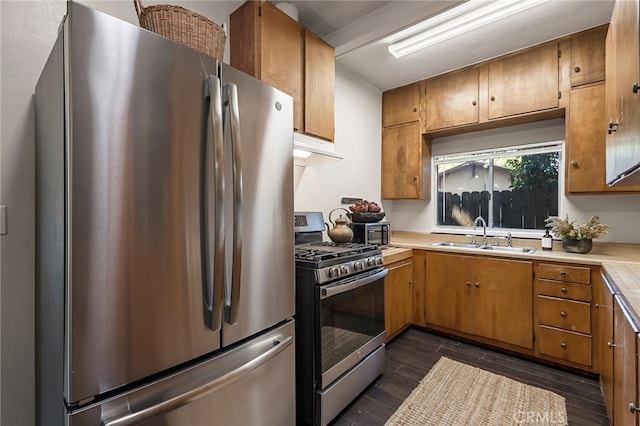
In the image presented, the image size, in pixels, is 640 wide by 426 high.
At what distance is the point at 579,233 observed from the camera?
2439 millimetres

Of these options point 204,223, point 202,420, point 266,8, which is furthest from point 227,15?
point 202,420

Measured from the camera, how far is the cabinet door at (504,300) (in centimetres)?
245

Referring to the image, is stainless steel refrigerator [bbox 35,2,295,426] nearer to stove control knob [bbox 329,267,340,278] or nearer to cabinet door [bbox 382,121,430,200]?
stove control knob [bbox 329,267,340,278]

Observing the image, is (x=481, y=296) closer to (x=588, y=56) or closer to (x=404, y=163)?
(x=404, y=163)

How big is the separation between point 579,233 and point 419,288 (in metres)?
1.40

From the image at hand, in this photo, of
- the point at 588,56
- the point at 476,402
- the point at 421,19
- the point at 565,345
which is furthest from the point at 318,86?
the point at 565,345

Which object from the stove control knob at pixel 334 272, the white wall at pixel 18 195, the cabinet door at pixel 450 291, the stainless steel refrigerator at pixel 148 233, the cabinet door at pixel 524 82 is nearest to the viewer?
the stainless steel refrigerator at pixel 148 233

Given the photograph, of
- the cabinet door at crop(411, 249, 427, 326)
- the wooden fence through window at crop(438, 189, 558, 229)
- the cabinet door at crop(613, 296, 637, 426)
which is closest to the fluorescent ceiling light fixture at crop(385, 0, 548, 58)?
the wooden fence through window at crop(438, 189, 558, 229)

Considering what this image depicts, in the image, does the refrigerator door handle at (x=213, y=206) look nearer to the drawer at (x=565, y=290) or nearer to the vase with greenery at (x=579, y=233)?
the drawer at (x=565, y=290)

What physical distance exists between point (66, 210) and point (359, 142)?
2.89 meters

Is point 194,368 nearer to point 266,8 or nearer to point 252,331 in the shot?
point 252,331

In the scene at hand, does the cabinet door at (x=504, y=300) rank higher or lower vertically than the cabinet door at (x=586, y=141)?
lower

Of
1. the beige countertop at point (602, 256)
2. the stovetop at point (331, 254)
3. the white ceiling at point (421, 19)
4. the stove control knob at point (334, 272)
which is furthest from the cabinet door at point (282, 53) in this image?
the beige countertop at point (602, 256)

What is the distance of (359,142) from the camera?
11.0 ft
